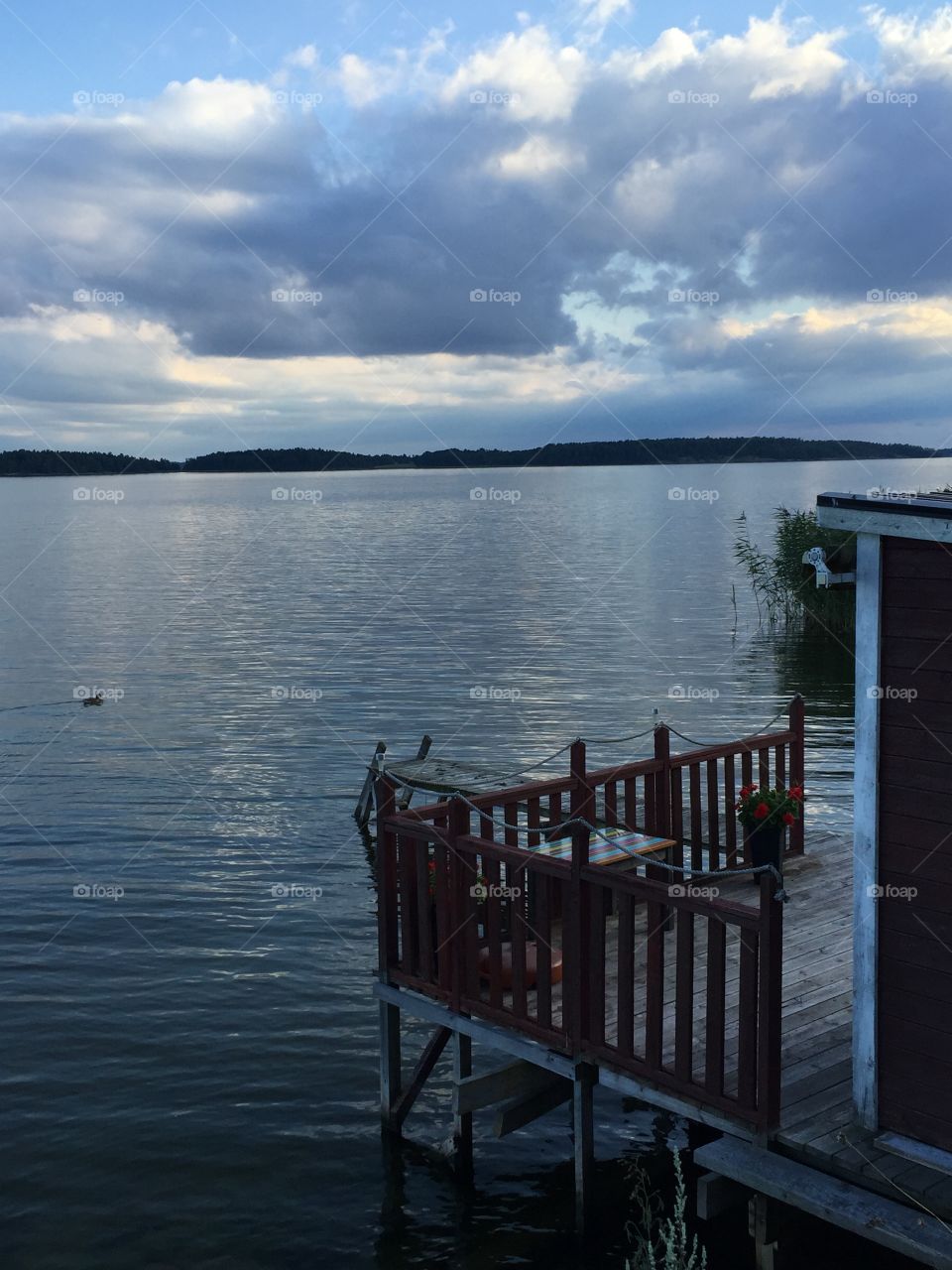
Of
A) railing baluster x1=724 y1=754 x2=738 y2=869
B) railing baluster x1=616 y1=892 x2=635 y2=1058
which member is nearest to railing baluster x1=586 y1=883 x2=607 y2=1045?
railing baluster x1=616 y1=892 x2=635 y2=1058

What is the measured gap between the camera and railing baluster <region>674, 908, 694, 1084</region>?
7.67 metres

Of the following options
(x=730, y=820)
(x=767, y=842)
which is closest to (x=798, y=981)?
(x=767, y=842)

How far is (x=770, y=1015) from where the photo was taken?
7262 millimetres

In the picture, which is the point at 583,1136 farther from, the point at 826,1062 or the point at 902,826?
the point at 902,826

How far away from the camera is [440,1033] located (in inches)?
402

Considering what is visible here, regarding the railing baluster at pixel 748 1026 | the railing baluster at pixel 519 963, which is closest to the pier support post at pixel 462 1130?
the railing baluster at pixel 519 963

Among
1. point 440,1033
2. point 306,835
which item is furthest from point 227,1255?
point 306,835

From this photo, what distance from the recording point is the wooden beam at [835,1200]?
21.1 ft

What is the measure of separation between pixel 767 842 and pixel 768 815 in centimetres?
44

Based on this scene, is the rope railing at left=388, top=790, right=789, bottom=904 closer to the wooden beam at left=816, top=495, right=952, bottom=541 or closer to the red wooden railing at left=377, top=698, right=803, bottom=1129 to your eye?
the red wooden railing at left=377, top=698, right=803, bottom=1129

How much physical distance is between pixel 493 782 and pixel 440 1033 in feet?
32.4

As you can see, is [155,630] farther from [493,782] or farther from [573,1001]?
[573,1001]

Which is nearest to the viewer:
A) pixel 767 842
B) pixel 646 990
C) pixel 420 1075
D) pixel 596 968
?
pixel 596 968

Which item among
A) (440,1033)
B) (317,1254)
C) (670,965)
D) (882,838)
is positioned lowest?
(317,1254)
